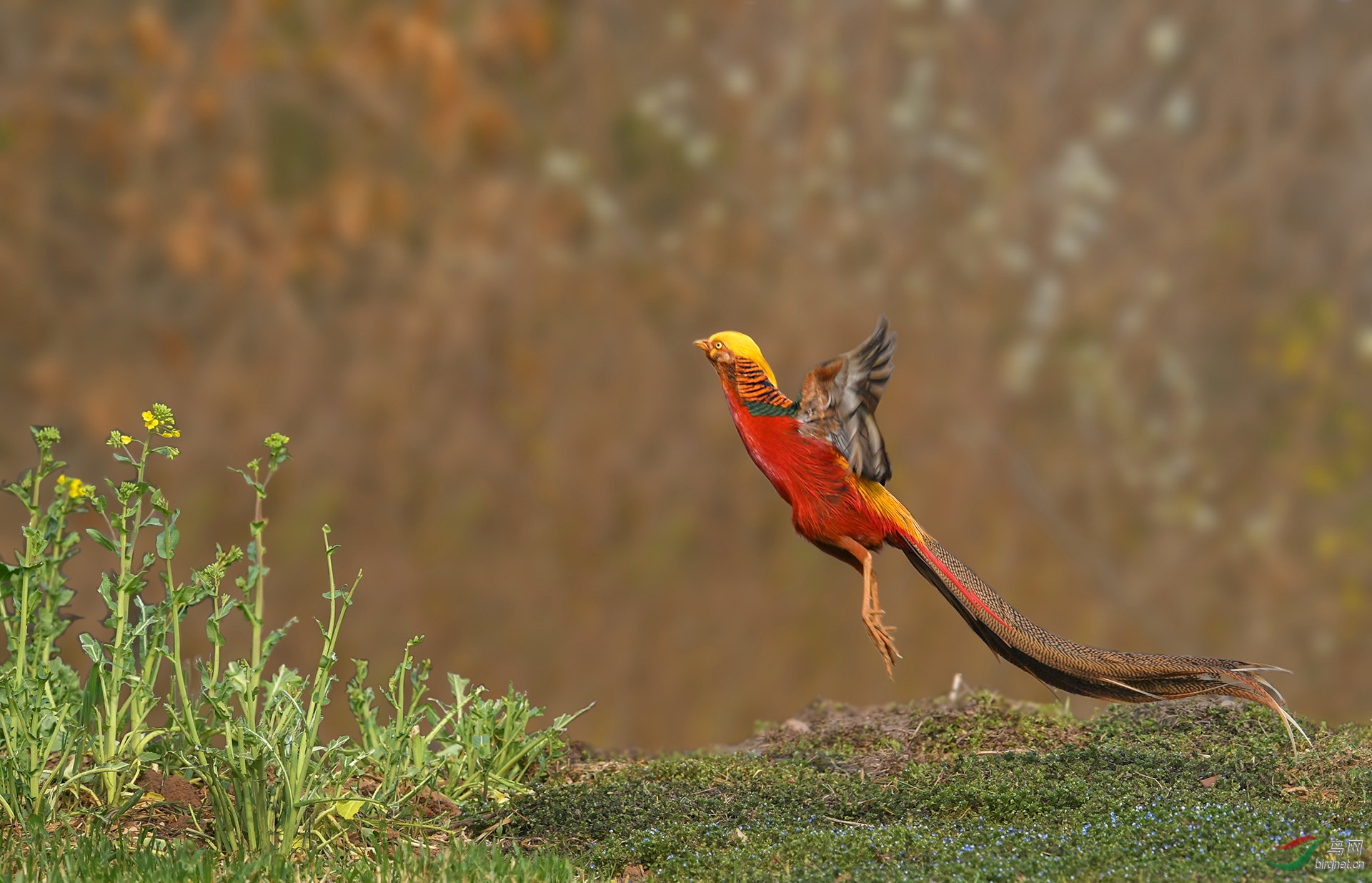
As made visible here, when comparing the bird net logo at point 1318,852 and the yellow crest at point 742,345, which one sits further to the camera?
the yellow crest at point 742,345

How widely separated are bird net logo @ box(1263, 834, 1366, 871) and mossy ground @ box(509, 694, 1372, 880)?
0.10 ft

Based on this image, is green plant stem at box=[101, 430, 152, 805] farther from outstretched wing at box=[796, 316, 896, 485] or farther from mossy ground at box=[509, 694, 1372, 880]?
outstretched wing at box=[796, 316, 896, 485]

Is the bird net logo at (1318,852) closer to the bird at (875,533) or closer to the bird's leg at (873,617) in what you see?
the bird at (875,533)

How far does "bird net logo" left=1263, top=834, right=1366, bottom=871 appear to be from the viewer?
9.86 ft

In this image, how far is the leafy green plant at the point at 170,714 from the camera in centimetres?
343

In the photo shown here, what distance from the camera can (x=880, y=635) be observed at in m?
3.68

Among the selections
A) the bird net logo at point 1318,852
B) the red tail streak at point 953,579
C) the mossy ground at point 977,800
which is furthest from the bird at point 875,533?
the bird net logo at point 1318,852

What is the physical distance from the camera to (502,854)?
11.5 ft

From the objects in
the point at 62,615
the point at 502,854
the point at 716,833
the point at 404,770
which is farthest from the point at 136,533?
the point at 716,833

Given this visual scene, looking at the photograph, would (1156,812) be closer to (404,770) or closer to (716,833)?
(716,833)

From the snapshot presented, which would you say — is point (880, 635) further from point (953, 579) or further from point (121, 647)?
point (121, 647)

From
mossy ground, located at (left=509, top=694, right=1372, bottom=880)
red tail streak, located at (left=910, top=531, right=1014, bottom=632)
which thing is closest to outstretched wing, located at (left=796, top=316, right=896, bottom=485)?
red tail streak, located at (left=910, top=531, right=1014, bottom=632)

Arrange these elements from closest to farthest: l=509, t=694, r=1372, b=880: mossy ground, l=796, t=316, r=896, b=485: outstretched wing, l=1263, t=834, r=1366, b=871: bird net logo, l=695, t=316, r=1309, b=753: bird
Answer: l=1263, t=834, r=1366, b=871: bird net logo → l=509, t=694, r=1372, b=880: mossy ground → l=796, t=316, r=896, b=485: outstretched wing → l=695, t=316, r=1309, b=753: bird

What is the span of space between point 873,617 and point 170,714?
2.24m
